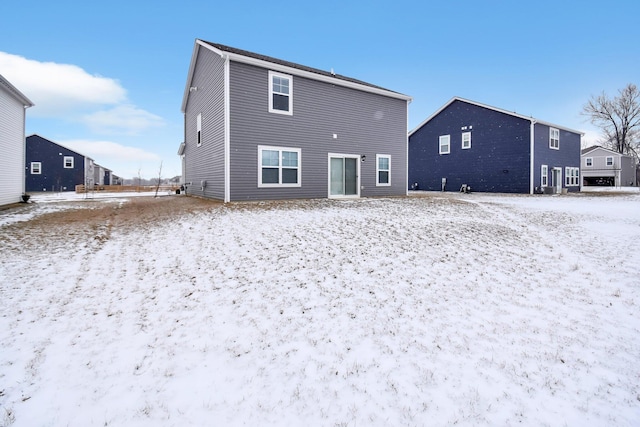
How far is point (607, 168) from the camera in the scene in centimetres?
4169

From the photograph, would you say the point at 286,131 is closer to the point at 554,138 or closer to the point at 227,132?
the point at 227,132

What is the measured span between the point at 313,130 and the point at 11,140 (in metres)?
14.2

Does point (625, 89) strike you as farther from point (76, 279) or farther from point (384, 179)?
point (76, 279)

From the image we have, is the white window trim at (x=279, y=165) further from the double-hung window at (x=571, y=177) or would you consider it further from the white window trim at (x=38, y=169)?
the white window trim at (x=38, y=169)

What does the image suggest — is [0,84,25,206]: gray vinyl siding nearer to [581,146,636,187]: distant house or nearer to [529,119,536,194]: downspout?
[529,119,536,194]: downspout

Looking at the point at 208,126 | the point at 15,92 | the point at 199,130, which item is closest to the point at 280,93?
the point at 208,126

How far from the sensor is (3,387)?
2.42 m

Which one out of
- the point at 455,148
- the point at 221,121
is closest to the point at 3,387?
the point at 221,121

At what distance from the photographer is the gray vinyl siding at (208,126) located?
530 inches

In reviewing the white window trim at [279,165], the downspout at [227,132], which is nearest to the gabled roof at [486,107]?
the white window trim at [279,165]

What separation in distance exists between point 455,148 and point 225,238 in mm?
26312

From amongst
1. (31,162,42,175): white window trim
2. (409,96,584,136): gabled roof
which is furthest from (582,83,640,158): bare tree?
(31,162,42,175): white window trim

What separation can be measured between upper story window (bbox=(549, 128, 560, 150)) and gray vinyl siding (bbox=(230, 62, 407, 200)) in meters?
16.2

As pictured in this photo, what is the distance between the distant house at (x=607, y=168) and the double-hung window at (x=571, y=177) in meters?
18.6
